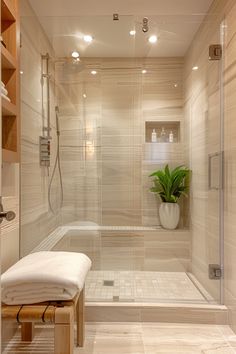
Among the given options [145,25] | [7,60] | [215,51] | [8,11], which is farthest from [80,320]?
[145,25]

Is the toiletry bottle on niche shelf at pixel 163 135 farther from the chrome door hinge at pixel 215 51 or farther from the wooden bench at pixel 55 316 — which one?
the wooden bench at pixel 55 316

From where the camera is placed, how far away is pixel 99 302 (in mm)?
2137

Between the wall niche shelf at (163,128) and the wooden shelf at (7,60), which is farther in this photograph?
the wall niche shelf at (163,128)

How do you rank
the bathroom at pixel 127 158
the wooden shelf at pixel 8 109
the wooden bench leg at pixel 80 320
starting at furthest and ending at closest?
the bathroom at pixel 127 158, the wooden bench leg at pixel 80 320, the wooden shelf at pixel 8 109

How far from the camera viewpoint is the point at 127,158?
3188 millimetres

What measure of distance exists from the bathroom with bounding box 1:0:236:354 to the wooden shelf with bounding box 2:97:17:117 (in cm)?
1

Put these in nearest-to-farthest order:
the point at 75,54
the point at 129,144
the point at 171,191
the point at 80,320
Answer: the point at 80,320 < the point at 75,54 < the point at 171,191 < the point at 129,144

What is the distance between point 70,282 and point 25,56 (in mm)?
1752

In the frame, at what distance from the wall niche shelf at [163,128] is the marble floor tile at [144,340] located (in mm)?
1891

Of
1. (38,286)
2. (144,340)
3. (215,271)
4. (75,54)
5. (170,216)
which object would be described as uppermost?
(75,54)

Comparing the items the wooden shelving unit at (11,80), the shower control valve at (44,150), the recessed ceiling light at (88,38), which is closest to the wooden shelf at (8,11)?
the wooden shelving unit at (11,80)

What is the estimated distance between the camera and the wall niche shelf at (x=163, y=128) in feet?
10.7

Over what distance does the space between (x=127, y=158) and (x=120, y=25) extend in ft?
4.19

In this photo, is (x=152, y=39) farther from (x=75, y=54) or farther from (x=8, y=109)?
(x=8, y=109)
